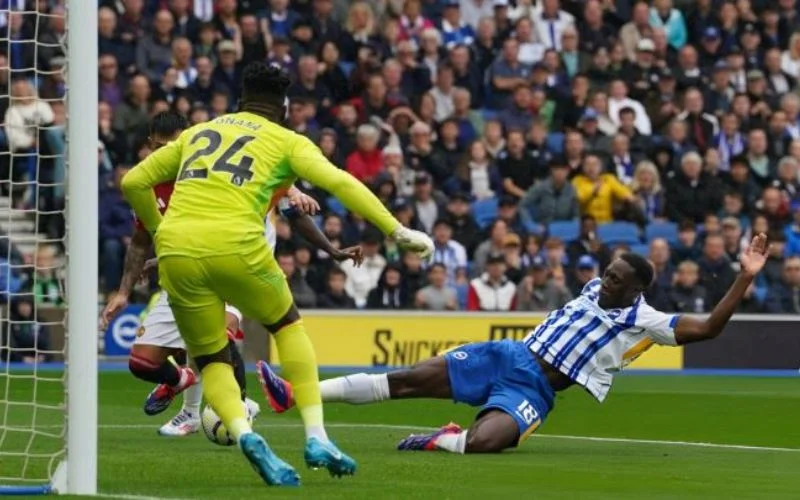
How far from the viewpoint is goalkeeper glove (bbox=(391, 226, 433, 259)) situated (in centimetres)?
929

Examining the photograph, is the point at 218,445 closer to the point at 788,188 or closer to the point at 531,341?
the point at 531,341

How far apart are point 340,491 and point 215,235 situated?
144 cm

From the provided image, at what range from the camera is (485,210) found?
2612 centimetres

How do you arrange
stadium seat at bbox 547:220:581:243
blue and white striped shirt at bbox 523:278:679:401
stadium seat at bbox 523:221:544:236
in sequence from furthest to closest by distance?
stadium seat at bbox 547:220:581:243, stadium seat at bbox 523:221:544:236, blue and white striped shirt at bbox 523:278:679:401

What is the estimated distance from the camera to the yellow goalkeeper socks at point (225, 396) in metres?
9.77

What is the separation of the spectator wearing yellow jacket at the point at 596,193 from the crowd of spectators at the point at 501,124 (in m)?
0.03

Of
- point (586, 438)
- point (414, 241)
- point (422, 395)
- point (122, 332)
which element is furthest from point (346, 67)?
point (414, 241)

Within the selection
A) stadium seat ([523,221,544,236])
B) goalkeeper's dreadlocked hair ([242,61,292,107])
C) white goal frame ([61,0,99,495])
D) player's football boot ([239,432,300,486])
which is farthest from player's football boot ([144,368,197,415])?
stadium seat ([523,221,544,236])

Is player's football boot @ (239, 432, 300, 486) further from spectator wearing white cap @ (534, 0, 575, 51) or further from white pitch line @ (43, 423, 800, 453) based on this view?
spectator wearing white cap @ (534, 0, 575, 51)

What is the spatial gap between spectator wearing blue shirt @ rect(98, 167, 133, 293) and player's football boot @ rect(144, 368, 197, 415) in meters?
10.4

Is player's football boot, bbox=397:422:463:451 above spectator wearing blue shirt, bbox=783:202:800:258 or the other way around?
above

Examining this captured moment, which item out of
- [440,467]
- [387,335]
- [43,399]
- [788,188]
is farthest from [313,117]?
[440,467]

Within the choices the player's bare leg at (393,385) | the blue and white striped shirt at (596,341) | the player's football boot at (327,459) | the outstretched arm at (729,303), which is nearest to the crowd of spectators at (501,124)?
the player's bare leg at (393,385)

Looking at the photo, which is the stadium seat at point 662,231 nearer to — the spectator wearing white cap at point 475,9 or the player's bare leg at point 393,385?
the spectator wearing white cap at point 475,9
